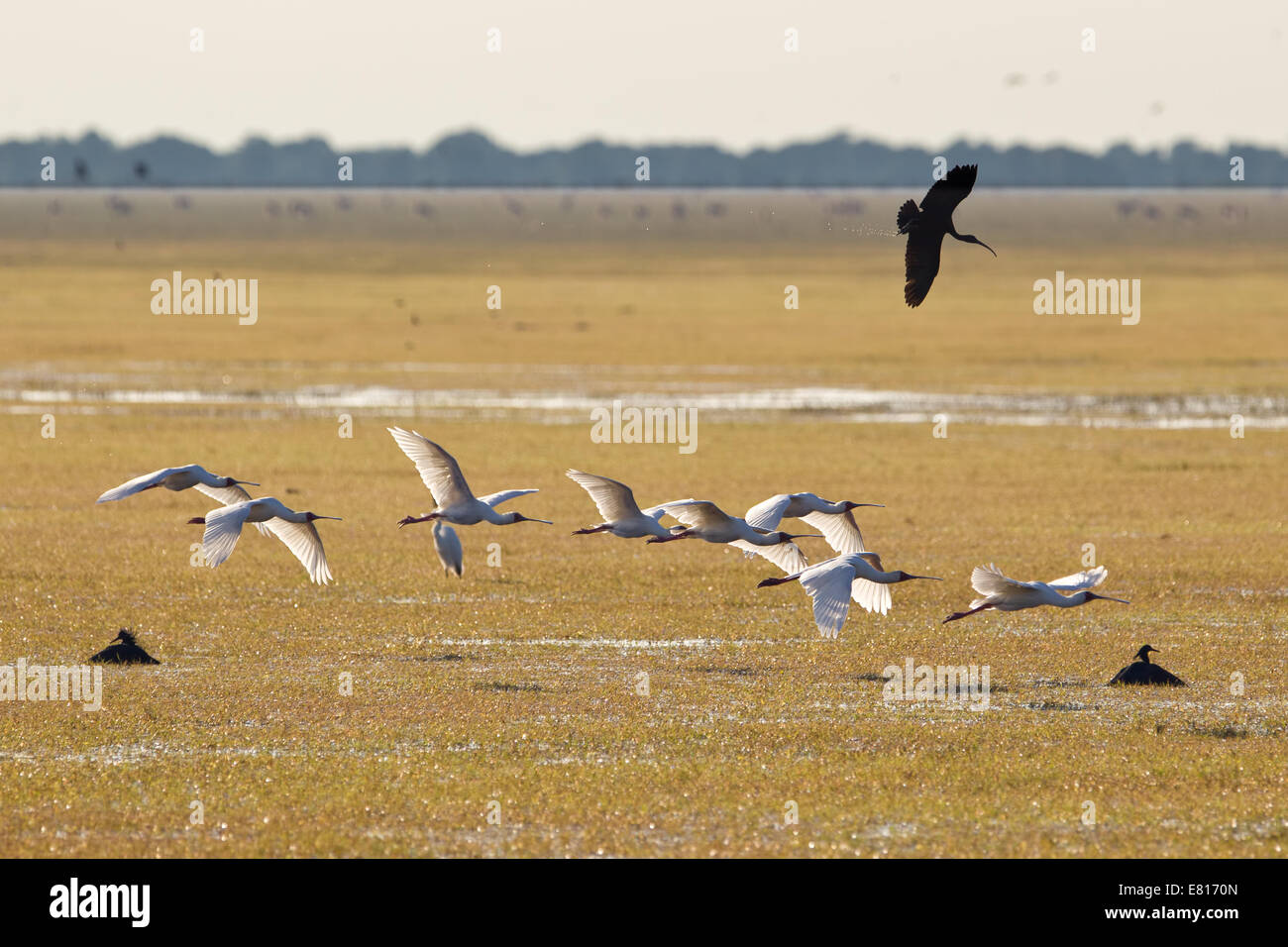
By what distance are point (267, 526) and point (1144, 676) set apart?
396 inches

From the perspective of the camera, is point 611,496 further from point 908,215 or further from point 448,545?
point 448,545

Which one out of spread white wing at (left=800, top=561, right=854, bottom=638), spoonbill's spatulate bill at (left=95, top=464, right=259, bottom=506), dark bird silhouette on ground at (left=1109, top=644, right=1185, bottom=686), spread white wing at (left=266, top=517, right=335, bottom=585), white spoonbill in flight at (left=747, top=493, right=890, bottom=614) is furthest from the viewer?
spread white wing at (left=266, top=517, right=335, bottom=585)

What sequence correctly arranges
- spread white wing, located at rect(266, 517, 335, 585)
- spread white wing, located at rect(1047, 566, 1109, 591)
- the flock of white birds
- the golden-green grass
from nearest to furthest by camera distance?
1. the golden-green grass
2. the flock of white birds
3. spread white wing, located at rect(1047, 566, 1109, 591)
4. spread white wing, located at rect(266, 517, 335, 585)

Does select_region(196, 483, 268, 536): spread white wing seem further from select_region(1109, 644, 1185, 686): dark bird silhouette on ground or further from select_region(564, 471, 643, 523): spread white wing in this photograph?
select_region(1109, 644, 1185, 686): dark bird silhouette on ground

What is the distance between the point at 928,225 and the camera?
53.4 ft

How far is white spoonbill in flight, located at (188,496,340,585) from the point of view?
17250 mm

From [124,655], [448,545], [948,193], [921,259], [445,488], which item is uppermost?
[948,193]

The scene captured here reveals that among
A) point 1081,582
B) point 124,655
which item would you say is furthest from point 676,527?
point 124,655

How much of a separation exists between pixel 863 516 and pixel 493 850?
19.4m

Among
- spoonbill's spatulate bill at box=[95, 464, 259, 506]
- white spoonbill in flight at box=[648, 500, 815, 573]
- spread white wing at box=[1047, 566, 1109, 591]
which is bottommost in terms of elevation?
spread white wing at box=[1047, 566, 1109, 591]

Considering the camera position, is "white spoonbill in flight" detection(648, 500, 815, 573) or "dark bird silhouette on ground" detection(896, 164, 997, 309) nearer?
"dark bird silhouette on ground" detection(896, 164, 997, 309)

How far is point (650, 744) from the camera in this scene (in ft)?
52.7

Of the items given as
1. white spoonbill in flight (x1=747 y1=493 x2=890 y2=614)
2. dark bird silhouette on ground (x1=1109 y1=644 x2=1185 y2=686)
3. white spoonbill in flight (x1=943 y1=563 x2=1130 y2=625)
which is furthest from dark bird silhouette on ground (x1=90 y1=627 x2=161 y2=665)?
dark bird silhouette on ground (x1=1109 y1=644 x2=1185 y2=686)
